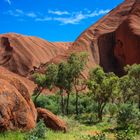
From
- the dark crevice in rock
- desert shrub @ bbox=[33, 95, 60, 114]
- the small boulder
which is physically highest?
the dark crevice in rock

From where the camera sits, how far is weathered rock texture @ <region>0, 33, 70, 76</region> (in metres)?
90.2

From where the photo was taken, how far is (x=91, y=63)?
75.2 meters

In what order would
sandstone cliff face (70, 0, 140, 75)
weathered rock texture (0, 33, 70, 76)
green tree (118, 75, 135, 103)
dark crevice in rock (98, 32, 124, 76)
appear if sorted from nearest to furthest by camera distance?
green tree (118, 75, 135, 103) < sandstone cliff face (70, 0, 140, 75) < dark crevice in rock (98, 32, 124, 76) < weathered rock texture (0, 33, 70, 76)

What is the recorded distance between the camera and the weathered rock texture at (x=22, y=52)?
296 ft

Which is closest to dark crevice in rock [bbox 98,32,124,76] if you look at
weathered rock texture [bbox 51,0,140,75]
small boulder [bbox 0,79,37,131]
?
weathered rock texture [bbox 51,0,140,75]

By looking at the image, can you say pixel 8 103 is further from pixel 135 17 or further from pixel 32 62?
pixel 32 62

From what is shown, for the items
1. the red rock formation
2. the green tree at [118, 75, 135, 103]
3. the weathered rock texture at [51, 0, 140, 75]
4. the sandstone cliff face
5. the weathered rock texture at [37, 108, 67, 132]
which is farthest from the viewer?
the sandstone cliff face

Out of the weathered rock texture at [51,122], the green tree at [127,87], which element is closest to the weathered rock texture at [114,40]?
the green tree at [127,87]

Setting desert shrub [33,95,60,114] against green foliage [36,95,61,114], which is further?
desert shrub [33,95,60,114]

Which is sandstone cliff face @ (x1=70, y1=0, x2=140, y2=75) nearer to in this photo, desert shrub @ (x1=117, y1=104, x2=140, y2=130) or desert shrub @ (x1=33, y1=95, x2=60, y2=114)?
desert shrub @ (x1=33, y1=95, x2=60, y2=114)

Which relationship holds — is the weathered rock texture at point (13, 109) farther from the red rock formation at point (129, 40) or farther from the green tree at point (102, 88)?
the red rock formation at point (129, 40)

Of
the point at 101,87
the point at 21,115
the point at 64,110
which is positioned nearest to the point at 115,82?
the point at 101,87

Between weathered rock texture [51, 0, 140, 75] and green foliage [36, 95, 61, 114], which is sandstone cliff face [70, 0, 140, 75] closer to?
weathered rock texture [51, 0, 140, 75]

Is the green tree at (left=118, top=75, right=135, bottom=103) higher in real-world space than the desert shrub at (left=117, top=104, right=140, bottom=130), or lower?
higher
